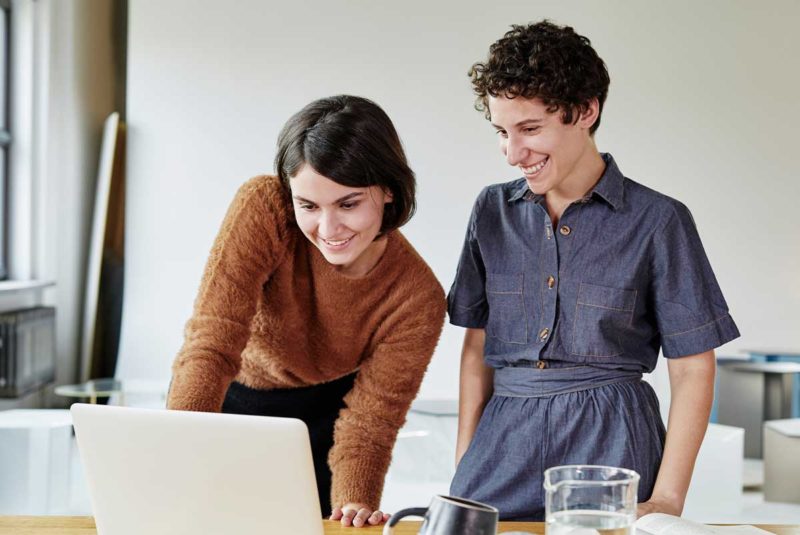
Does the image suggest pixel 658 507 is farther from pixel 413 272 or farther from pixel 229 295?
pixel 229 295

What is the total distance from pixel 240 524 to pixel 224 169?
14.5 feet

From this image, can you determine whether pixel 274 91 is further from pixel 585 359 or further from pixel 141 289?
pixel 585 359

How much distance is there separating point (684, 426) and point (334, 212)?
64cm

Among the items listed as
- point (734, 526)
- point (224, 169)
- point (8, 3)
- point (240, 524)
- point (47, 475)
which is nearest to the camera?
point (240, 524)

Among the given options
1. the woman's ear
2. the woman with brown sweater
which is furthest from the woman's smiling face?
the woman's ear

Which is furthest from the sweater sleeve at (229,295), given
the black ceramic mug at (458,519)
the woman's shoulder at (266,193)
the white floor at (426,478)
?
the white floor at (426,478)

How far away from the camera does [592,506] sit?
0.96m

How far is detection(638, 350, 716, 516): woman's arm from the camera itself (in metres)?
1.47

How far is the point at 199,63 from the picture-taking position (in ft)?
17.6

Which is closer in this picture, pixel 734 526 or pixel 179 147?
pixel 734 526

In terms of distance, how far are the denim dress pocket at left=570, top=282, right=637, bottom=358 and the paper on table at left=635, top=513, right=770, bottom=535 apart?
1.06ft

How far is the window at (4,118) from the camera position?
5.00 meters

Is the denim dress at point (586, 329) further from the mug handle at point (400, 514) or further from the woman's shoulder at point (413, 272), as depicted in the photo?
the mug handle at point (400, 514)

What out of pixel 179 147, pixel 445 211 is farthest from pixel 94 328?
pixel 445 211
